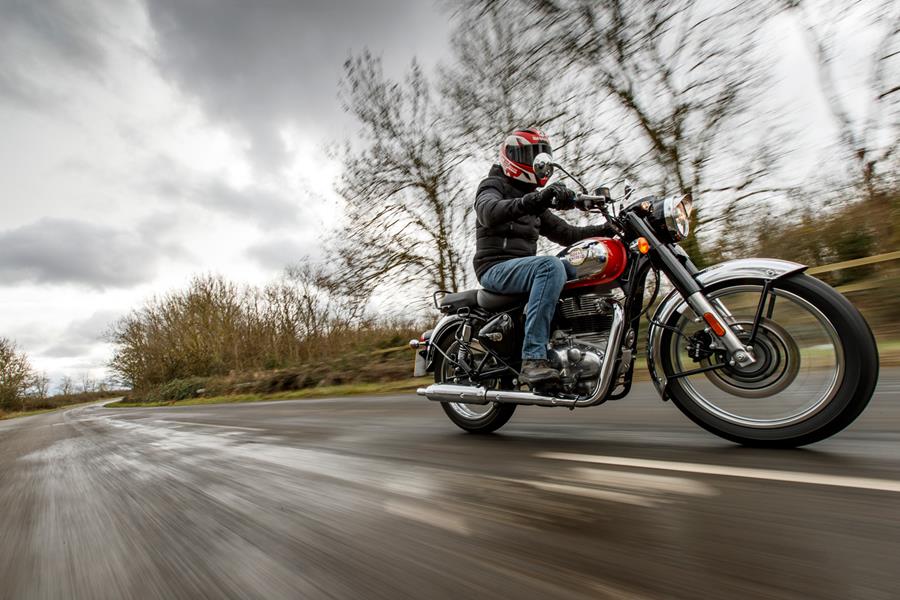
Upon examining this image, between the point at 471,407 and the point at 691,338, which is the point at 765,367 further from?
the point at 471,407

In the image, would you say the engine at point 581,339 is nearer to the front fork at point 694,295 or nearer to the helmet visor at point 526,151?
the front fork at point 694,295

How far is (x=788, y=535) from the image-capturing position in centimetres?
145

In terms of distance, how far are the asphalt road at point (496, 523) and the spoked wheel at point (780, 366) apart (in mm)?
143

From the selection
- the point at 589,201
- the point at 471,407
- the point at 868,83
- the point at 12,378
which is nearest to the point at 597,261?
the point at 589,201

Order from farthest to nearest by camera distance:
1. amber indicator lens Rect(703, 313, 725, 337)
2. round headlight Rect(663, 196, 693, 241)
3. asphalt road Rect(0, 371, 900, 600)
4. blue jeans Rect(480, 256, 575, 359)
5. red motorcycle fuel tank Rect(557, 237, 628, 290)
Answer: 1. blue jeans Rect(480, 256, 575, 359)
2. red motorcycle fuel tank Rect(557, 237, 628, 290)
3. round headlight Rect(663, 196, 693, 241)
4. amber indicator lens Rect(703, 313, 725, 337)
5. asphalt road Rect(0, 371, 900, 600)

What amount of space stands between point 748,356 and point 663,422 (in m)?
1.05

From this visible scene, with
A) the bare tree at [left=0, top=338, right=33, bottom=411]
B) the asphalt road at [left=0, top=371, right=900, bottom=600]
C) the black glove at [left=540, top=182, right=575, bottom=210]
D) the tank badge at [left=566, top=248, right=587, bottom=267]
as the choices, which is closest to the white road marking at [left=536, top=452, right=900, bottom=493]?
the asphalt road at [left=0, top=371, right=900, bottom=600]

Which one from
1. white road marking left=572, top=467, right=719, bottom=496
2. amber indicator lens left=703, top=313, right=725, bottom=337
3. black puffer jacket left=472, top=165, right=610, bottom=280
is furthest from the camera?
black puffer jacket left=472, top=165, right=610, bottom=280

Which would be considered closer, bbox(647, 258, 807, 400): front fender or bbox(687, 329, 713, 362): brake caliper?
bbox(647, 258, 807, 400): front fender

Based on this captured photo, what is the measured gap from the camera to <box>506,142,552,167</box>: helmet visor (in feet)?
11.6

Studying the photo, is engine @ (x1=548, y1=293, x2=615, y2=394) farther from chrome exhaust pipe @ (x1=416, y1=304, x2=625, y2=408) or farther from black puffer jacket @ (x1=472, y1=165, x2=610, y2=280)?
black puffer jacket @ (x1=472, y1=165, x2=610, y2=280)

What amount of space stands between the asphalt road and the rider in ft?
2.27

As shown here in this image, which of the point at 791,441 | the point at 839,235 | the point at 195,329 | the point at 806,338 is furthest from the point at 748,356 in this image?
the point at 195,329

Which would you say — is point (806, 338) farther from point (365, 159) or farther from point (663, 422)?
point (365, 159)
